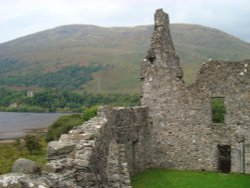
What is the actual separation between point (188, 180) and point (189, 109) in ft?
12.5

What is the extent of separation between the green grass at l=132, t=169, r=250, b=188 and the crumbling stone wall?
2.65ft

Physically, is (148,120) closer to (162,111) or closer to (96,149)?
(162,111)

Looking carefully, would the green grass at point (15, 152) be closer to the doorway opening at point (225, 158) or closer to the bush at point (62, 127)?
the bush at point (62, 127)

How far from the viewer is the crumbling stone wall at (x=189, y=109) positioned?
21.3 meters

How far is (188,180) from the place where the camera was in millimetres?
20484

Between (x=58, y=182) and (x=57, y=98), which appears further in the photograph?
(x=57, y=98)

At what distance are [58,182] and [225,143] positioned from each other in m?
15.0

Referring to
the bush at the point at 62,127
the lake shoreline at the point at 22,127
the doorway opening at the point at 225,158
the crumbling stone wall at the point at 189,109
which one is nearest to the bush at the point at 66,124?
the bush at the point at 62,127

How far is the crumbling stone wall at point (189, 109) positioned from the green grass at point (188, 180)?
807 millimetres

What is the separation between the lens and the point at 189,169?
22.5 metres

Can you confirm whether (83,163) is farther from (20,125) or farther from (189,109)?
(20,125)

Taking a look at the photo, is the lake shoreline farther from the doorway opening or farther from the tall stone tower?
the doorway opening

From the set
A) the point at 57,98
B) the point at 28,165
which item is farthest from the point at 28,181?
the point at 57,98

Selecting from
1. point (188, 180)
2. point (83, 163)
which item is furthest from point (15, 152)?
point (83, 163)
